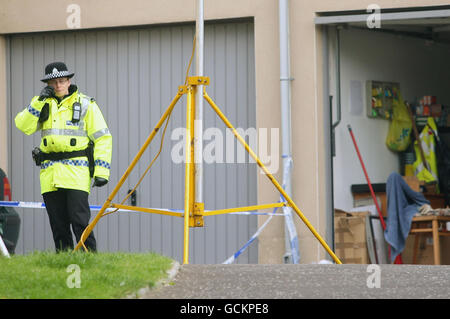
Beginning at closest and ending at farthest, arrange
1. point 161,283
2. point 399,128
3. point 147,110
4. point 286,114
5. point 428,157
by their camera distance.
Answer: point 161,283 → point 286,114 → point 147,110 → point 428,157 → point 399,128

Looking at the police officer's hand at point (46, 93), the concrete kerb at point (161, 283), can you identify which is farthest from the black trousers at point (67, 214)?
the concrete kerb at point (161, 283)

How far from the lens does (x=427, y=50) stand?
1443cm

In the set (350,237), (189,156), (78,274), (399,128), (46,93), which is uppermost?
(46,93)

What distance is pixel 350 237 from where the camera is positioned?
12.2 m

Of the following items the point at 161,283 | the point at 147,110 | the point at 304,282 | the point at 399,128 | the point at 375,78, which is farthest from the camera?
the point at 399,128

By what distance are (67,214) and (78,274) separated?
1.95 m

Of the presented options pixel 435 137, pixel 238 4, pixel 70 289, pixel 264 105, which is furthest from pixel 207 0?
pixel 70 289

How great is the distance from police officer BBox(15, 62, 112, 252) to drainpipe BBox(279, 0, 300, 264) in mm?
3073

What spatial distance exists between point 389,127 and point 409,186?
1.17 meters

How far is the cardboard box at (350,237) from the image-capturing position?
1212 centimetres

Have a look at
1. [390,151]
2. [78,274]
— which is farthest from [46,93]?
[390,151]

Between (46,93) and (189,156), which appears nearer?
(189,156)

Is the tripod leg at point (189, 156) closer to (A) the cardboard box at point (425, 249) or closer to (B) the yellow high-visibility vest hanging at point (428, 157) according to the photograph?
(A) the cardboard box at point (425, 249)

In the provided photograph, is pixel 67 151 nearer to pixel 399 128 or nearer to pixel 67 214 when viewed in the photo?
pixel 67 214
